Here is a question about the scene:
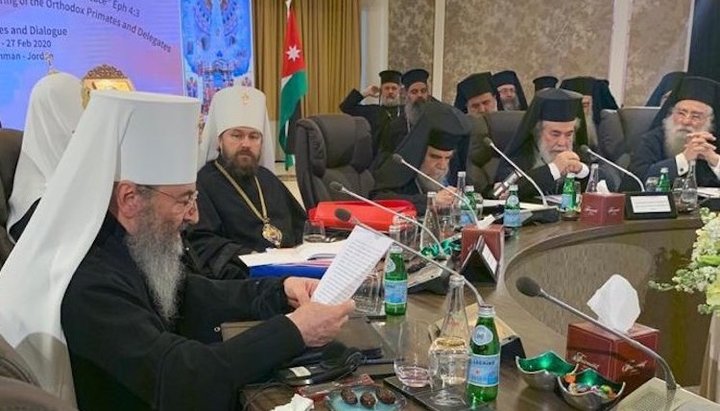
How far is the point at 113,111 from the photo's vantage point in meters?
1.68

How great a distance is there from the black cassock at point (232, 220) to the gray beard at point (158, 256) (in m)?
0.87

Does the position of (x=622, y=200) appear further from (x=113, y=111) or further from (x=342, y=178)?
(x=113, y=111)

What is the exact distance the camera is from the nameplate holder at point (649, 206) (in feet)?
11.0

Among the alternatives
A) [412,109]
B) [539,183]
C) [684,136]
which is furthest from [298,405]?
[412,109]

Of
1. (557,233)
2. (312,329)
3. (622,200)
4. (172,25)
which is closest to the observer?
(312,329)

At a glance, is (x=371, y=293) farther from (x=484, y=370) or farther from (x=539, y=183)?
(x=539, y=183)

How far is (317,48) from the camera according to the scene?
7227 millimetres

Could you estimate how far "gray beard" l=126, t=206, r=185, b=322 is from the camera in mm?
1740

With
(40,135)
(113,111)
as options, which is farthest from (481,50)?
(113,111)

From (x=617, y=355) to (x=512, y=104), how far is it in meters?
5.11

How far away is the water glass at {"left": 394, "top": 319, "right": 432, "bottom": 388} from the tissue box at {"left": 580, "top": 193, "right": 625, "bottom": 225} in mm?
1636

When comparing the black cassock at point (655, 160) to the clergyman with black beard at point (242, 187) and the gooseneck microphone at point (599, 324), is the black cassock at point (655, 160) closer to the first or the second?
the clergyman with black beard at point (242, 187)

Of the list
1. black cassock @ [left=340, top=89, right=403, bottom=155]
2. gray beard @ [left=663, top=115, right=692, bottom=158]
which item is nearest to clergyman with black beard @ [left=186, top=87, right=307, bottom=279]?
black cassock @ [left=340, top=89, right=403, bottom=155]

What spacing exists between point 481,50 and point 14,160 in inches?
195
